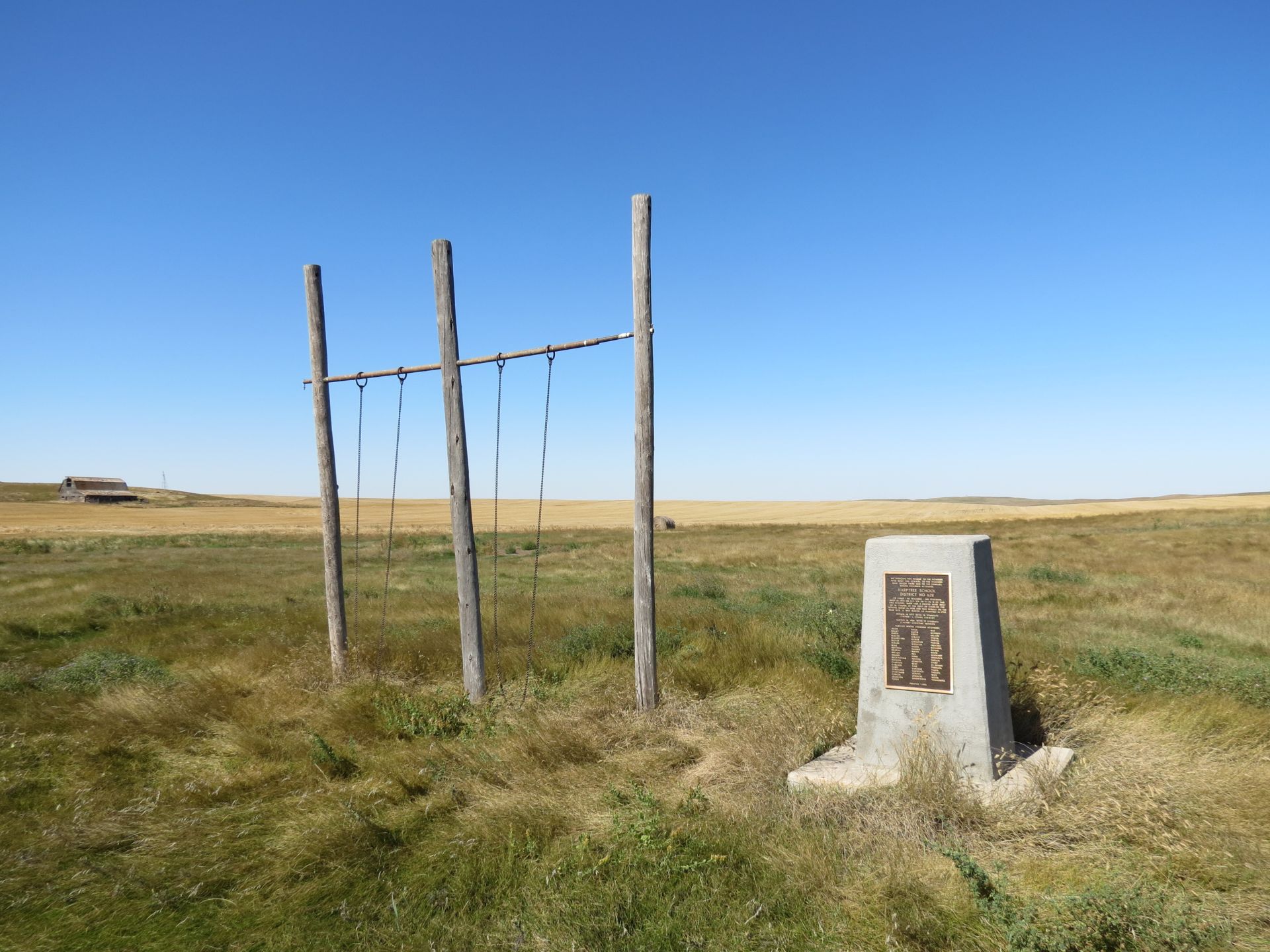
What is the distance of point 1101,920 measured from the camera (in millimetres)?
3434

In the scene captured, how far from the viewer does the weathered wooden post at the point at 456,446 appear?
25.7 feet

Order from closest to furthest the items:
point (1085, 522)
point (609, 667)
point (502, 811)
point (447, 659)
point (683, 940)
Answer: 1. point (683, 940)
2. point (502, 811)
3. point (609, 667)
4. point (447, 659)
5. point (1085, 522)

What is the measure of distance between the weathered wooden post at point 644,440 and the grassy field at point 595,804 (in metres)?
0.48

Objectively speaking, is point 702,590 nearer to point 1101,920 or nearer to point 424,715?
point 424,715

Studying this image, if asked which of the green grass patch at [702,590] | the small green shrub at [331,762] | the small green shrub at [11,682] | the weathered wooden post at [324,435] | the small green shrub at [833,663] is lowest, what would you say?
the green grass patch at [702,590]

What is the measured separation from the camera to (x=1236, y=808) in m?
4.58

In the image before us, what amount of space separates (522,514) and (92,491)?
171 ft

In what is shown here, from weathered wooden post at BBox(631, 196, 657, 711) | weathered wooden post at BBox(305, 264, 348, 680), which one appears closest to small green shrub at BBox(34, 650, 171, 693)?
weathered wooden post at BBox(305, 264, 348, 680)

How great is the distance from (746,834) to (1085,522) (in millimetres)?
48382

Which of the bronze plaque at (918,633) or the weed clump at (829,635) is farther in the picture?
the weed clump at (829,635)

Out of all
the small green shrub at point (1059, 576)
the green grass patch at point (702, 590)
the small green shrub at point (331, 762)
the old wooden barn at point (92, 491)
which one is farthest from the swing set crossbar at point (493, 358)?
the old wooden barn at point (92, 491)

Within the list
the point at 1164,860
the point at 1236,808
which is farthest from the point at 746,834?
the point at 1236,808

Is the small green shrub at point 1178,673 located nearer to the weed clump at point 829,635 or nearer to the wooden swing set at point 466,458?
the weed clump at point 829,635

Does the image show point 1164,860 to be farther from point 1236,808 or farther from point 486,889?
point 486,889
